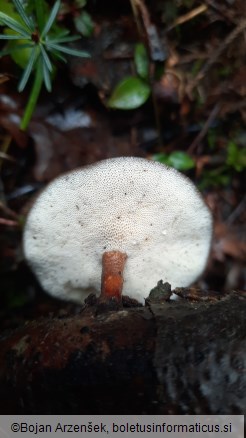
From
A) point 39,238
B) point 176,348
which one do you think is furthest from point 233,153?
point 176,348

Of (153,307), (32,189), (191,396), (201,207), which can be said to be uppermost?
(32,189)

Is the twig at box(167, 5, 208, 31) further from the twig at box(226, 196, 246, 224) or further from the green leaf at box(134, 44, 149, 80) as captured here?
the twig at box(226, 196, 246, 224)

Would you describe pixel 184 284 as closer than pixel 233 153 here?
Yes

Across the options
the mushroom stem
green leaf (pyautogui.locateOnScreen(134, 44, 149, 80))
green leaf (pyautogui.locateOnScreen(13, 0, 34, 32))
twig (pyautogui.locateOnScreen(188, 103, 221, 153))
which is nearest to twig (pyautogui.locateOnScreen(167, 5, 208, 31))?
green leaf (pyautogui.locateOnScreen(134, 44, 149, 80))

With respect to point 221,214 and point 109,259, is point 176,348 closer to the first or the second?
point 109,259

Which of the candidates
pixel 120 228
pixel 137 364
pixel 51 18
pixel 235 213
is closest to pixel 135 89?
pixel 51 18

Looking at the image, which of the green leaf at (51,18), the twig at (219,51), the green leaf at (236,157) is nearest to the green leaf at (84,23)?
the green leaf at (51,18)

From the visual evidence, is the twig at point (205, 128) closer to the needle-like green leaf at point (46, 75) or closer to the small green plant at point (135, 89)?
the small green plant at point (135, 89)
